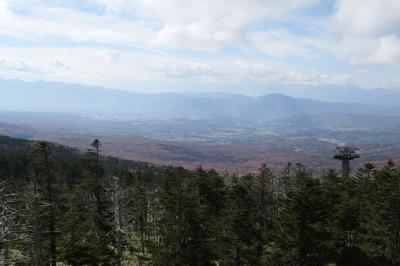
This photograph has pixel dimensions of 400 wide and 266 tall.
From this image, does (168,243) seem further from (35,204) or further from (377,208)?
(377,208)

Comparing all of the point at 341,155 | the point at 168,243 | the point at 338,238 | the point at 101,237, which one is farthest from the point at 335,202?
the point at 341,155

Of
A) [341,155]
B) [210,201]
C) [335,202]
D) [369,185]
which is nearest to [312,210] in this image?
[335,202]

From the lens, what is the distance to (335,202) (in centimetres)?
4488

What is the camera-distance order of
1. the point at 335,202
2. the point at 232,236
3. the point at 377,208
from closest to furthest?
the point at 232,236
the point at 377,208
the point at 335,202

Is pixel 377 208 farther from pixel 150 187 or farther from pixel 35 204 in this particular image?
pixel 150 187

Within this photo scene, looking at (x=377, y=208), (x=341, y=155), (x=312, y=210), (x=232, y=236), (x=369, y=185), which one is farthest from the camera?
(x=341, y=155)

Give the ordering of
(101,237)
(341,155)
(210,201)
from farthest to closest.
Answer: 1. (341,155)
2. (210,201)
3. (101,237)

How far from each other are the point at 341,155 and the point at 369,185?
49.7 m

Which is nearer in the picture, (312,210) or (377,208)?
(312,210)

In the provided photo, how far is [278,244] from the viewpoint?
107 ft

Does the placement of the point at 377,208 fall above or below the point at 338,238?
above

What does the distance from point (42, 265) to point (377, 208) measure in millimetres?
28295

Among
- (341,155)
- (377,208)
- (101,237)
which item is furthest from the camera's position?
(341,155)

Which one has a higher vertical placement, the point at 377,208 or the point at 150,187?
the point at 377,208
